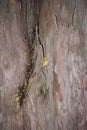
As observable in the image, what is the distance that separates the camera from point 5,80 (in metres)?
1.95

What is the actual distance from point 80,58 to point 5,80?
587 mm

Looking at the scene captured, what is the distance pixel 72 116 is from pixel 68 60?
398 millimetres

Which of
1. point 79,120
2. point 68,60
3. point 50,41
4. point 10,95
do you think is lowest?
point 79,120

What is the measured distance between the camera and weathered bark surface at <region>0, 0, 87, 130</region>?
5.90ft

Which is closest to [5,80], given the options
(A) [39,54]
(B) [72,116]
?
(A) [39,54]

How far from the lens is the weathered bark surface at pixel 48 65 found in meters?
1.80

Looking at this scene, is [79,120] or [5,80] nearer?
[79,120]

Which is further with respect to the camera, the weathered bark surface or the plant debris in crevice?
the plant debris in crevice

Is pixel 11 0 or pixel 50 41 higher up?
pixel 11 0

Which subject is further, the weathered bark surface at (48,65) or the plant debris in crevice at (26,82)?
the plant debris in crevice at (26,82)

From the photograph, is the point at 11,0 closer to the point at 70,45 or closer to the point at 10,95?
the point at 70,45

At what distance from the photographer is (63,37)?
182cm

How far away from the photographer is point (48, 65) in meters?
1.86

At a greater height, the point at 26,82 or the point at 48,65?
the point at 48,65
